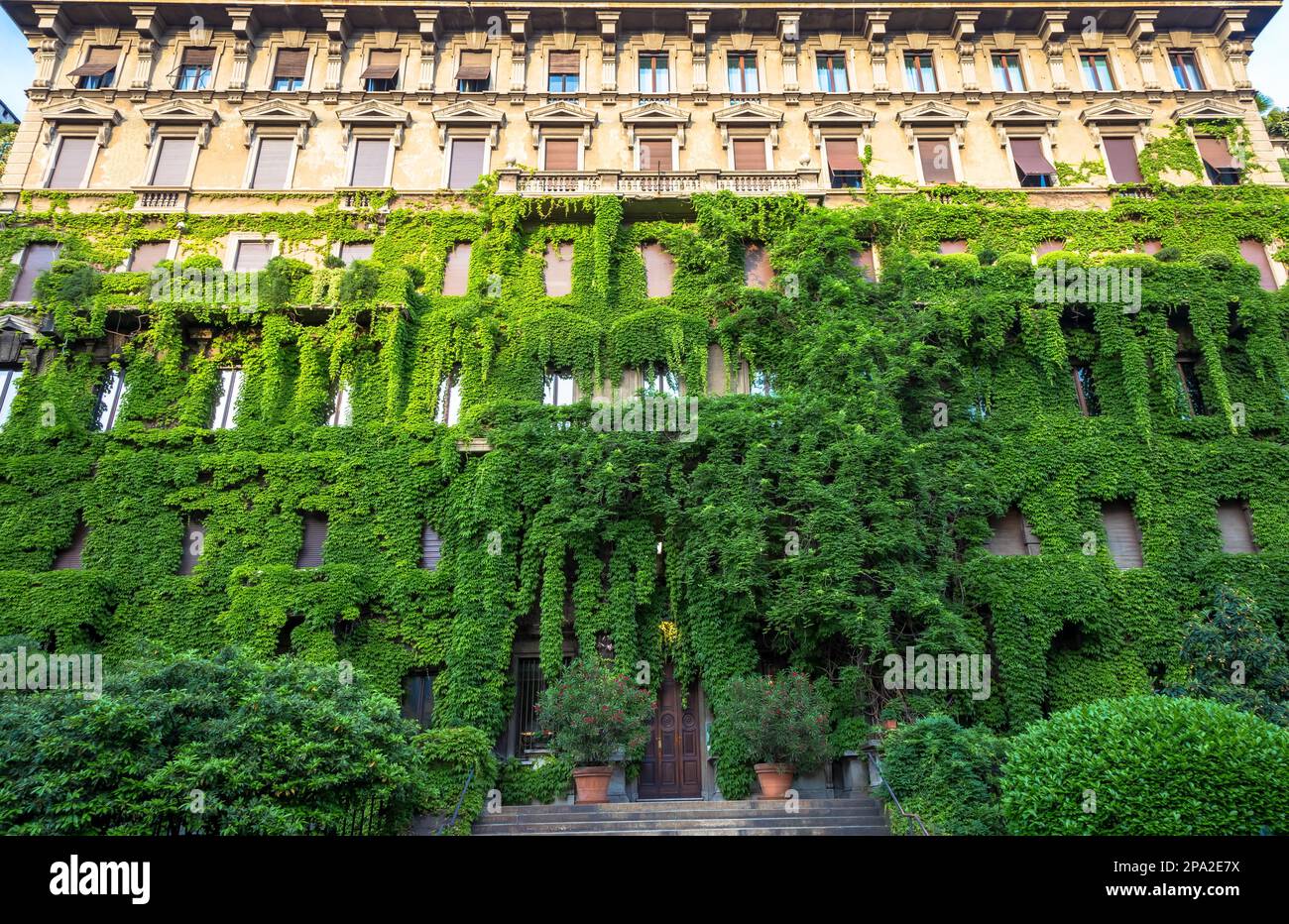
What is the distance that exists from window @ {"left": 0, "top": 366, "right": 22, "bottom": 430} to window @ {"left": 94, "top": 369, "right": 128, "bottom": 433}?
7.43 feet

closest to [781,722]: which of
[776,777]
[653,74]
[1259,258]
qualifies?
[776,777]

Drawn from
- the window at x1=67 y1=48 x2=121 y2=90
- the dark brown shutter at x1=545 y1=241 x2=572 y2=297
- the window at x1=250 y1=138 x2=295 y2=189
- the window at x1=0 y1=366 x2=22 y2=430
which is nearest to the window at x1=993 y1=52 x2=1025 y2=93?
the dark brown shutter at x1=545 y1=241 x2=572 y2=297

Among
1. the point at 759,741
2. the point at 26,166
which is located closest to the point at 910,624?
the point at 759,741

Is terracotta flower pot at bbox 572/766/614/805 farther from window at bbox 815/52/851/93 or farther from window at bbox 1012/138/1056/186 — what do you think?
window at bbox 815/52/851/93

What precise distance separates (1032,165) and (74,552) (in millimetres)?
29274

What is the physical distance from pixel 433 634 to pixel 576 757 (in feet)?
16.0

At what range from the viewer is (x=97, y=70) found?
25.8m

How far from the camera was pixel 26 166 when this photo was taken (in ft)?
79.4

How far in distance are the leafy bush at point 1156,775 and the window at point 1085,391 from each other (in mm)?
13091

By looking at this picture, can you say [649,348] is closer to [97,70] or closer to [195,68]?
[195,68]

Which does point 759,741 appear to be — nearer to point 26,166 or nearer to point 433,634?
point 433,634

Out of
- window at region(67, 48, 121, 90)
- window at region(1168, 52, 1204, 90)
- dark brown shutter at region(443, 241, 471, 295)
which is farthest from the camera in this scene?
window at region(1168, 52, 1204, 90)

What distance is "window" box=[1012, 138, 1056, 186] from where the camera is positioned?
24828 millimetres
